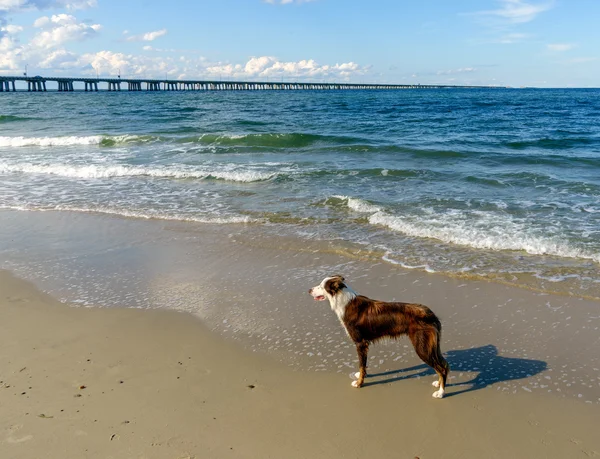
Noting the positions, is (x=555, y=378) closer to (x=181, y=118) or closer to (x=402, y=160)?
(x=402, y=160)

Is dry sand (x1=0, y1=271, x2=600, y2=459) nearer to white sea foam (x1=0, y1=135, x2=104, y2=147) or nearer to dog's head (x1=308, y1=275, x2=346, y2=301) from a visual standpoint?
dog's head (x1=308, y1=275, x2=346, y2=301)

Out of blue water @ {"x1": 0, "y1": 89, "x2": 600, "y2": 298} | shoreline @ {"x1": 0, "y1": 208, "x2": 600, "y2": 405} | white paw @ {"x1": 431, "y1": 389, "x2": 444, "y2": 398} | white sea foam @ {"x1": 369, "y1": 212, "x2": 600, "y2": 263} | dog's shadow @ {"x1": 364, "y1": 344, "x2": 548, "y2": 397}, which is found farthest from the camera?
blue water @ {"x1": 0, "y1": 89, "x2": 600, "y2": 298}

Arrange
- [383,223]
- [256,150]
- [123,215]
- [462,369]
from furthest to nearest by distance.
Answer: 1. [256,150]
2. [123,215]
3. [383,223]
4. [462,369]

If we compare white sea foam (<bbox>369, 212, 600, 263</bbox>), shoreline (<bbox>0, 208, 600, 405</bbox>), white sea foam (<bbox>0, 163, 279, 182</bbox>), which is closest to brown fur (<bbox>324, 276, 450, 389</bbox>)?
shoreline (<bbox>0, 208, 600, 405</bbox>)

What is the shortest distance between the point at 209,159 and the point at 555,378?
619 inches

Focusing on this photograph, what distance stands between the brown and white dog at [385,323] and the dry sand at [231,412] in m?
0.35

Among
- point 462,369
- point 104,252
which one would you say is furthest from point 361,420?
point 104,252

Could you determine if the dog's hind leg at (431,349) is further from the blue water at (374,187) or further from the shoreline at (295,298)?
the blue water at (374,187)

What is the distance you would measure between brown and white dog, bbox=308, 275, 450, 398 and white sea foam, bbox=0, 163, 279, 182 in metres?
10.3

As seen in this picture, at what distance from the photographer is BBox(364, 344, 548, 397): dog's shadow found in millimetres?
4730

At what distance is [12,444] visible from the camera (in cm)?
384

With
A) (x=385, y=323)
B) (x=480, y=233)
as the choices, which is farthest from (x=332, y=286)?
(x=480, y=233)

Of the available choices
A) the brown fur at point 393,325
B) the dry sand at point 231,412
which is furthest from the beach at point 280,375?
Result: the brown fur at point 393,325

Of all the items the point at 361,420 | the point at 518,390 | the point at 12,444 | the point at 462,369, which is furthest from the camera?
the point at 462,369
